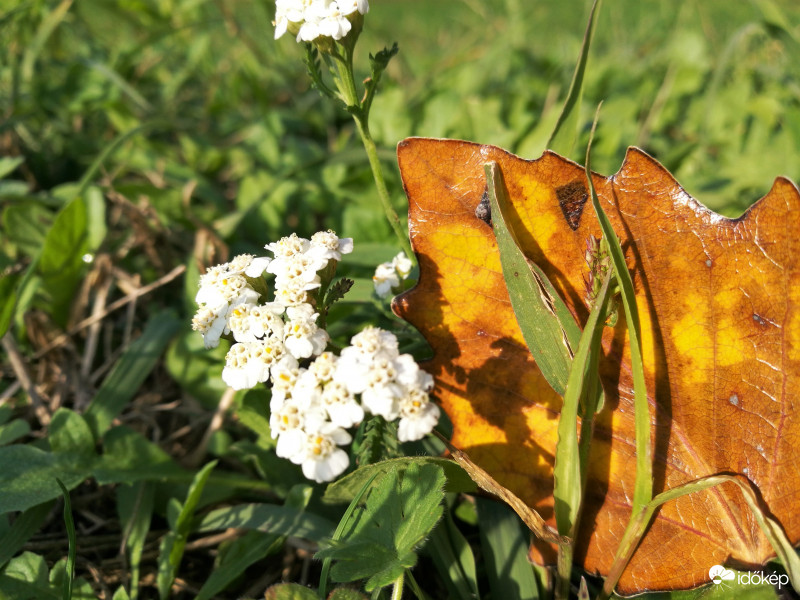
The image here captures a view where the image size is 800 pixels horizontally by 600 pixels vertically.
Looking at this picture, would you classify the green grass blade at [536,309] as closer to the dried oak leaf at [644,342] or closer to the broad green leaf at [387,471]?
the dried oak leaf at [644,342]

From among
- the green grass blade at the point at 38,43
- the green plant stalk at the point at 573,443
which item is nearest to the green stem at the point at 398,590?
the green plant stalk at the point at 573,443

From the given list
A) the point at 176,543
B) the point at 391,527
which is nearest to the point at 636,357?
the point at 391,527

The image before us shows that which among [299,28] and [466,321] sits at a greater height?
[299,28]

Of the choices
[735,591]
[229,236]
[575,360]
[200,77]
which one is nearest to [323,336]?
[575,360]

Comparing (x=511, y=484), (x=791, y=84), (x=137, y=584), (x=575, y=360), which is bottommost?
(x=137, y=584)

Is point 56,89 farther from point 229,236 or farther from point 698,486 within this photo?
point 698,486

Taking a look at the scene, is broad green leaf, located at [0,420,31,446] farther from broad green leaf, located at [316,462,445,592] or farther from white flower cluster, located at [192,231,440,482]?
broad green leaf, located at [316,462,445,592]
